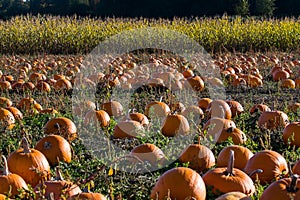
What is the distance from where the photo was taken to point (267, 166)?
384cm

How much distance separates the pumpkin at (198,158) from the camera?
4082 mm

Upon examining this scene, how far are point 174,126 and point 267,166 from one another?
5.27ft

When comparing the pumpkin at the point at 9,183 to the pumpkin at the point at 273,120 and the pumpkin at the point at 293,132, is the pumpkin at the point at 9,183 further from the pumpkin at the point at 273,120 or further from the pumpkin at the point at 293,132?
the pumpkin at the point at 273,120

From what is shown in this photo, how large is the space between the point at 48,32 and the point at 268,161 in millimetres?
14163

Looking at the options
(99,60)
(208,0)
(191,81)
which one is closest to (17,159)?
(191,81)

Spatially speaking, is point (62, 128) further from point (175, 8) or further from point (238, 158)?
point (175, 8)

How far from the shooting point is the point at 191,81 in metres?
8.38

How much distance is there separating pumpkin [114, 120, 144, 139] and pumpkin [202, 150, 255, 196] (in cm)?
179

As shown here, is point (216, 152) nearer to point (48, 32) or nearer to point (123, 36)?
point (123, 36)

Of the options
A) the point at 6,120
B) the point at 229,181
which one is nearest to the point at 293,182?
the point at 229,181

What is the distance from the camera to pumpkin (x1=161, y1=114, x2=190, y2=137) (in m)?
5.27

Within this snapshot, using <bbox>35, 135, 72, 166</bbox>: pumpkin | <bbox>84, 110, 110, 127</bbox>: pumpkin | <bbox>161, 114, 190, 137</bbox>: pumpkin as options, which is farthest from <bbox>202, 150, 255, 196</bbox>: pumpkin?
<bbox>84, 110, 110, 127</bbox>: pumpkin

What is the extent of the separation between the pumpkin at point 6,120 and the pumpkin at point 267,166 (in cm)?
289

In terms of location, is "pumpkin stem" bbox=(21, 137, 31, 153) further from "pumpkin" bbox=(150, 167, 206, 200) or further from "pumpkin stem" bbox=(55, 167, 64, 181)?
"pumpkin" bbox=(150, 167, 206, 200)
